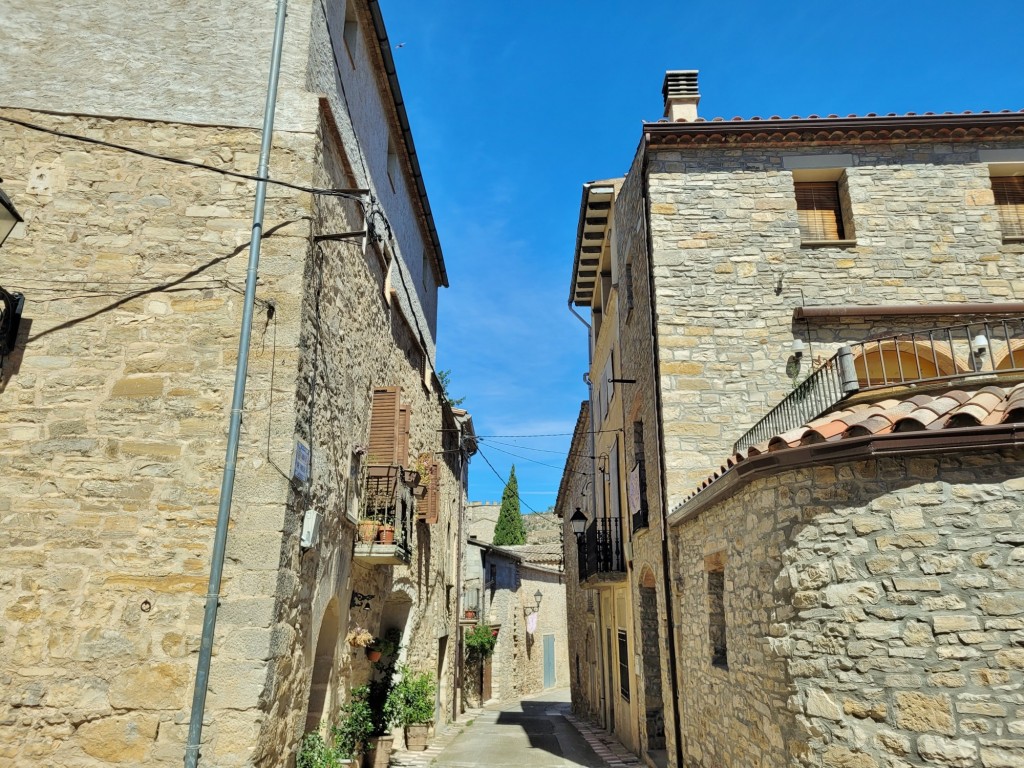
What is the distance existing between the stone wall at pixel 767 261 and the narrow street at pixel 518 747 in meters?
5.28

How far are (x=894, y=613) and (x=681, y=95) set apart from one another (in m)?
8.68

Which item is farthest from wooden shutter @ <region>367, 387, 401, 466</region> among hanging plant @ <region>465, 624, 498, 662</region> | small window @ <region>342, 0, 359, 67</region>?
hanging plant @ <region>465, 624, 498, 662</region>

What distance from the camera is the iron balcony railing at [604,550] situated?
1326 cm

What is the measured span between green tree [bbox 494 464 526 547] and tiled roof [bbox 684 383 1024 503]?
Result: 129ft

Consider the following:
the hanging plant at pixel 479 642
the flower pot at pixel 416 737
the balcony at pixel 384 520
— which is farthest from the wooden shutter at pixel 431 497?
the hanging plant at pixel 479 642

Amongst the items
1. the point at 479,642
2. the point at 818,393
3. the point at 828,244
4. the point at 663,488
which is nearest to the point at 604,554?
the point at 663,488

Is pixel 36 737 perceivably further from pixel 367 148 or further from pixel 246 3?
pixel 367 148

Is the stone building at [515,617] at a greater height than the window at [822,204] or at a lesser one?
lesser

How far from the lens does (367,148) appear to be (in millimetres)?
9250

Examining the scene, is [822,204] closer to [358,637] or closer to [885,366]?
[885,366]

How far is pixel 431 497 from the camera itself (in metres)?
12.2

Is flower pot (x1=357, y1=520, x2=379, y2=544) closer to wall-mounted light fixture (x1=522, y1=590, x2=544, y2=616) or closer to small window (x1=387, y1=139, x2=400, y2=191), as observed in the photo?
small window (x1=387, y1=139, x2=400, y2=191)

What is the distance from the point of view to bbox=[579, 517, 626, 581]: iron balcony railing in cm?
1326

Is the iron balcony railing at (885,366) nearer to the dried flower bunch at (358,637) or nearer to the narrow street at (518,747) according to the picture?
the dried flower bunch at (358,637)
